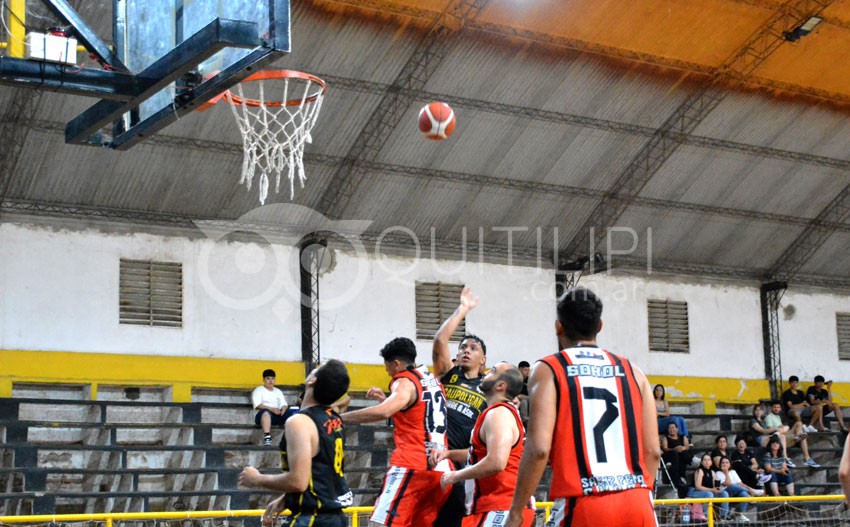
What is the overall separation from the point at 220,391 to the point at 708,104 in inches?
431

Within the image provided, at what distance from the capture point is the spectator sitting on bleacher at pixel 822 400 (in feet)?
84.3

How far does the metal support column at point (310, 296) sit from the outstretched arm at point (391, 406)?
13509 mm

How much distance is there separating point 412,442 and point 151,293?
43.0 ft

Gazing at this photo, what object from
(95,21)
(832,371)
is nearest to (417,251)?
(95,21)

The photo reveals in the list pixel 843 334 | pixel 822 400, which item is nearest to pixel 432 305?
pixel 822 400

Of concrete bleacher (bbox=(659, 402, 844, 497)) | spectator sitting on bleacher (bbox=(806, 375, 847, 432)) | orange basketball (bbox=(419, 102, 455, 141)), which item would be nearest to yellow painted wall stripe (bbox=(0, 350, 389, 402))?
concrete bleacher (bbox=(659, 402, 844, 497))

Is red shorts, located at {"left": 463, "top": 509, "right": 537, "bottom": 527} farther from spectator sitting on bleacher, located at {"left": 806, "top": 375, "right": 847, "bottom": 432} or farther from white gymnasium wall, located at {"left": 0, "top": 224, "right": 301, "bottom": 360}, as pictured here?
spectator sitting on bleacher, located at {"left": 806, "top": 375, "right": 847, "bottom": 432}

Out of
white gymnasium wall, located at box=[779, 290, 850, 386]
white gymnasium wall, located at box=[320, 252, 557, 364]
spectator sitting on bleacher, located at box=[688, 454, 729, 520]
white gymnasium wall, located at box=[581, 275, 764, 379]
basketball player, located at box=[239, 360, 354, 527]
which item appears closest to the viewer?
basketball player, located at box=[239, 360, 354, 527]

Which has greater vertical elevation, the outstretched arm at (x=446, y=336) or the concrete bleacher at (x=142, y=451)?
the outstretched arm at (x=446, y=336)

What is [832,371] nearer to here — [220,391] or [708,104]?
[708,104]

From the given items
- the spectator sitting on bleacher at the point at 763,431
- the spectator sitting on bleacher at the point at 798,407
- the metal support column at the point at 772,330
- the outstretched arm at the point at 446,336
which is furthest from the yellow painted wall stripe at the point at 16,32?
the metal support column at the point at 772,330

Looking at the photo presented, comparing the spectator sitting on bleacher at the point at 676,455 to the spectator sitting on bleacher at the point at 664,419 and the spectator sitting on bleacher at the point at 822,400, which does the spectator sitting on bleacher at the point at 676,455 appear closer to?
the spectator sitting on bleacher at the point at 664,419

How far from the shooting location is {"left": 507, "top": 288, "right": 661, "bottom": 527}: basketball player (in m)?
5.52

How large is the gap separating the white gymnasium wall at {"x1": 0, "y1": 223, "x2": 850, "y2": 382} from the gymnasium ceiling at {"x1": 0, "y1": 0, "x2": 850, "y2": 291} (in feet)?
1.63
